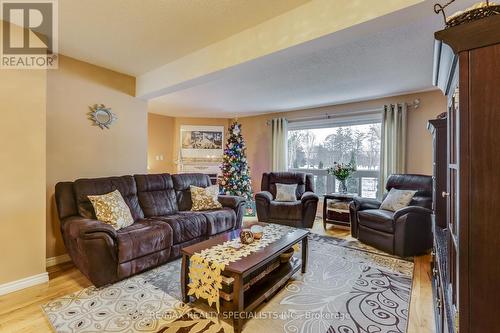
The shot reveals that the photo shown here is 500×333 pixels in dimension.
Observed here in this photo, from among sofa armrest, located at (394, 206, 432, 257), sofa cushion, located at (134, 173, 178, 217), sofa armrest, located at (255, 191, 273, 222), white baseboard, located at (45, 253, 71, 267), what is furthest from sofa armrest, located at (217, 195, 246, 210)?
sofa armrest, located at (394, 206, 432, 257)

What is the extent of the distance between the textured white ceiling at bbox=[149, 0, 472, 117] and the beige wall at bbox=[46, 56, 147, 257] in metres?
1.17

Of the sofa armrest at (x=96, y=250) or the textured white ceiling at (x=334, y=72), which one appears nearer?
the textured white ceiling at (x=334, y=72)

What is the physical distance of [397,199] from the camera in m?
3.62

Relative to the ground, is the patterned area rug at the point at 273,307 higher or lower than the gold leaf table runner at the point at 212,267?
lower

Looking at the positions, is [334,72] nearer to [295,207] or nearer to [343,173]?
[343,173]

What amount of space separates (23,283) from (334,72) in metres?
4.31

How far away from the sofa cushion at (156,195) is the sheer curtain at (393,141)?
3811 mm

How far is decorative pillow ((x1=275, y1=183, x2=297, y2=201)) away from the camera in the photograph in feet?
15.5

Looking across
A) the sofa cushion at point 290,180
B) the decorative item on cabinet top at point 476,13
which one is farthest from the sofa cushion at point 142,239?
the decorative item on cabinet top at point 476,13

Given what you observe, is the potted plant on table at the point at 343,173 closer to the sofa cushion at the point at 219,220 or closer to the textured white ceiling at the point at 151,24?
the sofa cushion at the point at 219,220

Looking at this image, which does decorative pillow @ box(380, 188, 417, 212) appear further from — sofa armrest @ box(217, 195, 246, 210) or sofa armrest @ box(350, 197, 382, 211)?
sofa armrest @ box(217, 195, 246, 210)

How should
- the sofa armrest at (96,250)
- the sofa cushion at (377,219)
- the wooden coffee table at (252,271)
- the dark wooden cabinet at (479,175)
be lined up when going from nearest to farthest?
the dark wooden cabinet at (479,175) → the wooden coffee table at (252,271) → the sofa armrest at (96,250) → the sofa cushion at (377,219)

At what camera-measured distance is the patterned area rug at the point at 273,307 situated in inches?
71.7

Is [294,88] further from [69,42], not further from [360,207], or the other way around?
[69,42]
